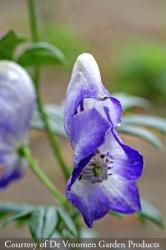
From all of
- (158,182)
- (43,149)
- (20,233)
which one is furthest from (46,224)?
(43,149)

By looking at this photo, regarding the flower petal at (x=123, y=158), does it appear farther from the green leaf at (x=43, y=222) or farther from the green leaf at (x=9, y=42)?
the green leaf at (x=9, y=42)

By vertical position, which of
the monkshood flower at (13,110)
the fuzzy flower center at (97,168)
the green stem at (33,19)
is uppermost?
the green stem at (33,19)

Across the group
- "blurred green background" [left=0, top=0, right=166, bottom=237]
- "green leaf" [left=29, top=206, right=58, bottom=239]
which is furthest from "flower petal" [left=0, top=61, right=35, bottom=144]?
"blurred green background" [left=0, top=0, right=166, bottom=237]

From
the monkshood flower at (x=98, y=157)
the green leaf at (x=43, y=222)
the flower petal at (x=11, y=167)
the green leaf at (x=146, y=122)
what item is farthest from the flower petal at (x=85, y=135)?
the green leaf at (x=146, y=122)

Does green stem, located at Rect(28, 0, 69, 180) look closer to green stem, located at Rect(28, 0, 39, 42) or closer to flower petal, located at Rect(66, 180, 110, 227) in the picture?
green stem, located at Rect(28, 0, 39, 42)

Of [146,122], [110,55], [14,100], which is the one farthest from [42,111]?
[110,55]

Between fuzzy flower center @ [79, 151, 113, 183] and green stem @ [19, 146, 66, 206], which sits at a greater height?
green stem @ [19, 146, 66, 206]

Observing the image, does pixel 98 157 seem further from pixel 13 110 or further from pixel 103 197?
pixel 13 110
